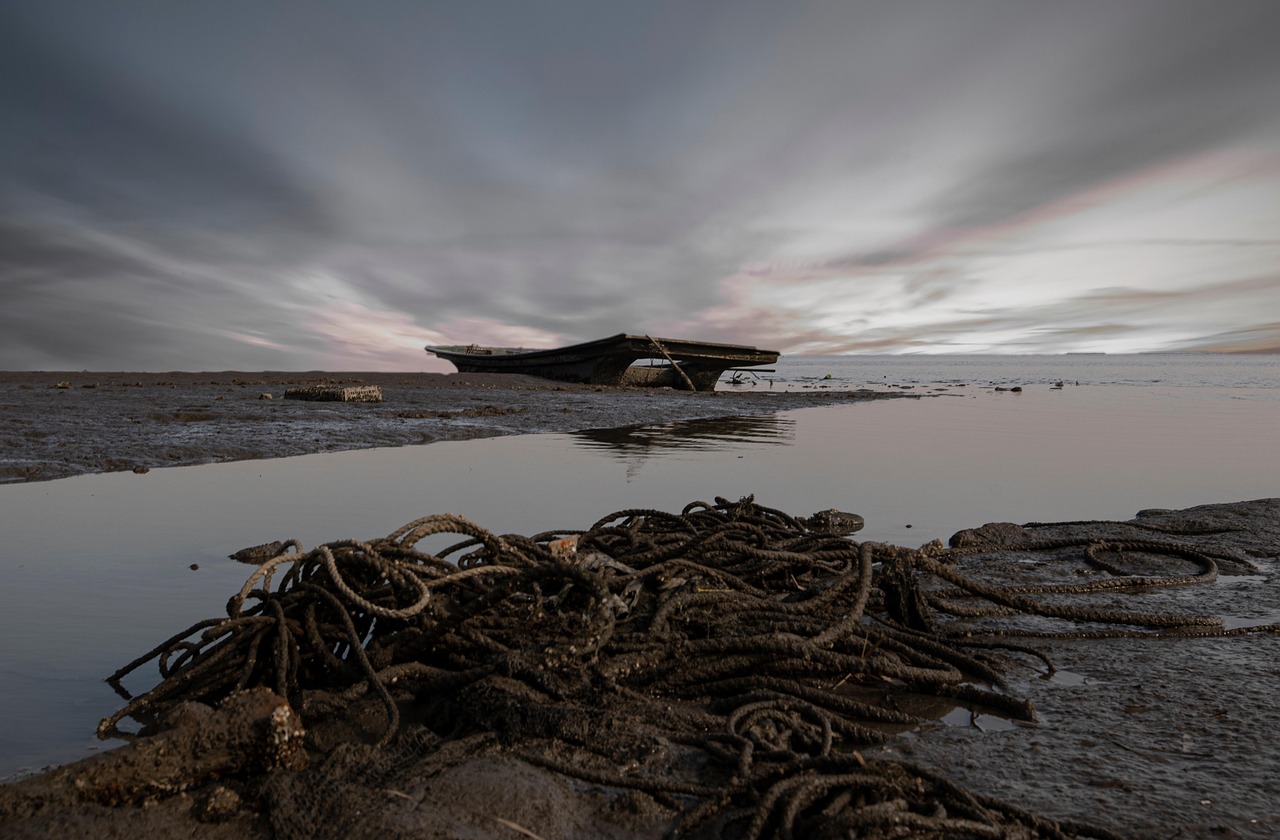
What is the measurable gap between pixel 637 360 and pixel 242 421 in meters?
18.4

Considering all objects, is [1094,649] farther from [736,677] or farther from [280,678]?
[280,678]

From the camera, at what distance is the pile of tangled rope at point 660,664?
1.64m

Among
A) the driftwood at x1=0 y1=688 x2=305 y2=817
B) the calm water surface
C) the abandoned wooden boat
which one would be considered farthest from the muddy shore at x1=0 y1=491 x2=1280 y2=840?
the abandoned wooden boat

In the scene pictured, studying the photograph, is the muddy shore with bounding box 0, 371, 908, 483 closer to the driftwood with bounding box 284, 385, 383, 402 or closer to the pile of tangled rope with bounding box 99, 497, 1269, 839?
the driftwood with bounding box 284, 385, 383, 402

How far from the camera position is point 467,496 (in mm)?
5672

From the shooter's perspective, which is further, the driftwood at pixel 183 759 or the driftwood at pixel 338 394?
the driftwood at pixel 338 394

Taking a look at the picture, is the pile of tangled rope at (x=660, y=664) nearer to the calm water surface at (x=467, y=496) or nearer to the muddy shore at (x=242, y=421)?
the calm water surface at (x=467, y=496)

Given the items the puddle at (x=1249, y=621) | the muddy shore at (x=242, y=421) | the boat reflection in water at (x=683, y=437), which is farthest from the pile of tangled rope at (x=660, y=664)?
the muddy shore at (x=242, y=421)

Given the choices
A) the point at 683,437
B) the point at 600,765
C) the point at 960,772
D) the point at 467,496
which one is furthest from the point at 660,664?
the point at 683,437

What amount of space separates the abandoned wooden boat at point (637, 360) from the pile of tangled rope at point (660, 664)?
70.8 ft

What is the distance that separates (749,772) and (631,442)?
8.34 m

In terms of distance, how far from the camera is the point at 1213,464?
28.5ft

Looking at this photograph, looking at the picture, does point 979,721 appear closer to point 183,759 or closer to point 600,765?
point 600,765

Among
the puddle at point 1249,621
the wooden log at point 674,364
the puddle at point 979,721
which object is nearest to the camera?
the puddle at point 979,721
